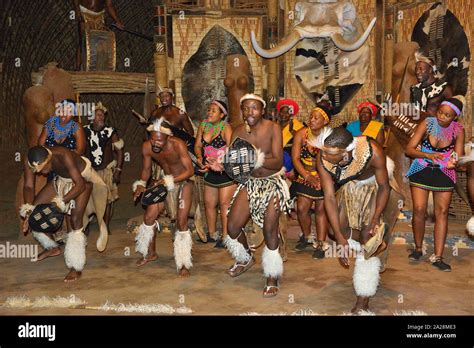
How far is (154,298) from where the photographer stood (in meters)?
5.14

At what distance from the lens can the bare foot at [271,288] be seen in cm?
515

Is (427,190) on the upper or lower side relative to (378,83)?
lower

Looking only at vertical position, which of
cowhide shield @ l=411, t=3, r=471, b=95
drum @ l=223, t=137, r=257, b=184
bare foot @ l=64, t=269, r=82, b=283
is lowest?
bare foot @ l=64, t=269, r=82, b=283

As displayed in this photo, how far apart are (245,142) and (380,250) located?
1.53m

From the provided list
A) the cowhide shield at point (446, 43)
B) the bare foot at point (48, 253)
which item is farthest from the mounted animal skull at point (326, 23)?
the bare foot at point (48, 253)

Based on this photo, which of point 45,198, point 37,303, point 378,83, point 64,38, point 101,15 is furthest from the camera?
point 64,38

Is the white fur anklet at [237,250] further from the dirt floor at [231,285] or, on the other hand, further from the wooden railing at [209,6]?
the wooden railing at [209,6]

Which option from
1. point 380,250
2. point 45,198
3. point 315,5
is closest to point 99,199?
point 45,198

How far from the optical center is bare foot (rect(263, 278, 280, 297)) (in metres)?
5.15

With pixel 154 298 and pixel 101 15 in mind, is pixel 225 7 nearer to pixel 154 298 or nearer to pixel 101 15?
pixel 101 15

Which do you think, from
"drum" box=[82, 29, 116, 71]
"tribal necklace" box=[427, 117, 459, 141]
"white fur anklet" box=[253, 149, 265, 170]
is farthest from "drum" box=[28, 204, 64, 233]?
"drum" box=[82, 29, 116, 71]

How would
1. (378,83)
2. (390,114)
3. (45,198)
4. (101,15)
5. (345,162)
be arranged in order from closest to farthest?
1. (345,162)
2. (45,198)
3. (390,114)
4. (378,83)
5. (101,15)

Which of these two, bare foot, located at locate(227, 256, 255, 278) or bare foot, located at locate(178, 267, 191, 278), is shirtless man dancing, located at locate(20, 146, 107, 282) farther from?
bare foot, located at locate(227, 256, 255, 278)

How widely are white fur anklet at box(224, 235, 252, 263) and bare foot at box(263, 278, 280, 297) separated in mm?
554
